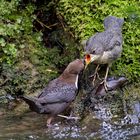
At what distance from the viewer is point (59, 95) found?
6.50 meters

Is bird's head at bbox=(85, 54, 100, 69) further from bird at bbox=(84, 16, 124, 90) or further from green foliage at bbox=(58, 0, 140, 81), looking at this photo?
green foliage at bbox=(58, 0, 140, 81)

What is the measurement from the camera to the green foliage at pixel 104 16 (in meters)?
7.05

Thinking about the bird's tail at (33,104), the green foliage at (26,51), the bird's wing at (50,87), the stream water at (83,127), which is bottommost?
the stream water at (83,127)

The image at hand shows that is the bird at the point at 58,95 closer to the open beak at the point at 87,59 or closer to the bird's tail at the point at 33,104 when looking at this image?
the bird's tail at the point at 33,104

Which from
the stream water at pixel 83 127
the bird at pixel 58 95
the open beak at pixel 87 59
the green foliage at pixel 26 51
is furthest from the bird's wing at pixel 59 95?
the green foliage at pixel 26 51

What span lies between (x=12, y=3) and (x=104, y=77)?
1959 mm

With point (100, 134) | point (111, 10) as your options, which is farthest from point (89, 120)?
point (111, 10)

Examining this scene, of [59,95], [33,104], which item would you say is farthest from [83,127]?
[33,104]

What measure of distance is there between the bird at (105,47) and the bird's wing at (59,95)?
0.43 meters

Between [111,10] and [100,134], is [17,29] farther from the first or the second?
[100,134]

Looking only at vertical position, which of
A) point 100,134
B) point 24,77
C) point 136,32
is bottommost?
point 100,134

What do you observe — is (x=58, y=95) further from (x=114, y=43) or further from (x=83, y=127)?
(x=114, y=43)

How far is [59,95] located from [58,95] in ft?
0.04

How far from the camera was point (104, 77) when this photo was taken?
6.90m
